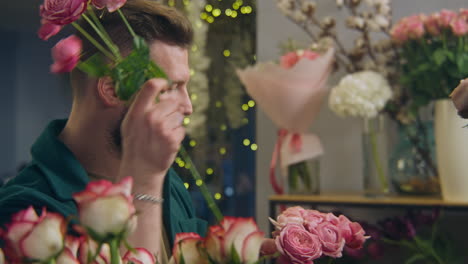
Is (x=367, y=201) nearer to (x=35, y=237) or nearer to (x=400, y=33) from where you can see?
(x=400, y=33)

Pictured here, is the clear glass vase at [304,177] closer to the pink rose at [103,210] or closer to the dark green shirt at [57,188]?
the dark green shirt at [57,188]

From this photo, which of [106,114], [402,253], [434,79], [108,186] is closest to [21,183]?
[106,114]

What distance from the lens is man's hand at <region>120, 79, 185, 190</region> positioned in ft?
1.32

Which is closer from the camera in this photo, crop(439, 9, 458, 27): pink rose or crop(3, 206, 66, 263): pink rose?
crop(3, 206, 66, 263): pink rose

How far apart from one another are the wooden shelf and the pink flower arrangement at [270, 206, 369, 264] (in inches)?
42.3

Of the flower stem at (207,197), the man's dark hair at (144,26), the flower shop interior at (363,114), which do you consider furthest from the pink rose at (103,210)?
the flower shop interior at (363,114)

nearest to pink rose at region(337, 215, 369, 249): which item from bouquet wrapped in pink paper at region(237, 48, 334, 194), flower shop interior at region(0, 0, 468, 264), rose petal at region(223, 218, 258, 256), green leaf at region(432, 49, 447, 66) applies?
rose petal at region(223, 218, 258, 256)

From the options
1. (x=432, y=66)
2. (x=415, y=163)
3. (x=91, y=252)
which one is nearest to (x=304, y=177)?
(x=415, y=163)

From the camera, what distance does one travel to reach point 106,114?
1.62 feet

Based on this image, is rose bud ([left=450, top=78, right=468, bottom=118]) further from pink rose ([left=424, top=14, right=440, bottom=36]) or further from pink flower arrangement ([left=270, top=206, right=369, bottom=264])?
pink rose ([left=424, top=14, right=440, bottom=36])

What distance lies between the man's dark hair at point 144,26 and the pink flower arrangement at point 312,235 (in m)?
0.20

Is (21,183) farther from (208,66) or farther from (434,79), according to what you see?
(434,79)

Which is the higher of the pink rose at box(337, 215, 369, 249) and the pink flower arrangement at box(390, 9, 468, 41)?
the pink flower arrangement at box(390, 9, 468, 41)

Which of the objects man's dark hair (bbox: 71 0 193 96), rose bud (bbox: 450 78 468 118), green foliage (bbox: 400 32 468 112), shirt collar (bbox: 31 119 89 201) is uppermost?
green foliage (bbox: 400 32 468 112)
